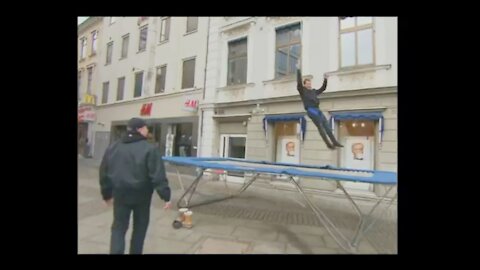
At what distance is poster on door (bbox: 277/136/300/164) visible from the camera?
455 centimetres

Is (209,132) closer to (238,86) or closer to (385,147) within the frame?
(238,86)

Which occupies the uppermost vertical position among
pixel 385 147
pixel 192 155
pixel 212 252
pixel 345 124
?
pixel 345 124

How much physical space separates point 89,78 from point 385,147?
15.6ft

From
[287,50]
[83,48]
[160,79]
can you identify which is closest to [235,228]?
[160,79]

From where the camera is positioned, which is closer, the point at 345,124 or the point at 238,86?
the point at 345,124

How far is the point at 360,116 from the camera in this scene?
4.41 metres

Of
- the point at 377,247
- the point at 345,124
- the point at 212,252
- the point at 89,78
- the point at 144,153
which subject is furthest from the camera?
the point at 345,124

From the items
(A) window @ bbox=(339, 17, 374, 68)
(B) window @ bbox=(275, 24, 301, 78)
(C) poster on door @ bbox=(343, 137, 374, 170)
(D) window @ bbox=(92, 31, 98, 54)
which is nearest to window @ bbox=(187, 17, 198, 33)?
(D) window @ bbox=(92, 31, 98, 54)

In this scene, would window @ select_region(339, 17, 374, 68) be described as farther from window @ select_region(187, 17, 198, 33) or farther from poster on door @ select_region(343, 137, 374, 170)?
window @ select_region(187, 17, 198, 33)

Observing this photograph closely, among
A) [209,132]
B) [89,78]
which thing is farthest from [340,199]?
[89,78]

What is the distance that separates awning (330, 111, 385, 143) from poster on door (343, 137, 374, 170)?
242 millimetres

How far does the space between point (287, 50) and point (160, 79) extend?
274 cm

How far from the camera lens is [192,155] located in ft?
14.2

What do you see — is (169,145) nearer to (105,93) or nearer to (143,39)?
(105,93)
